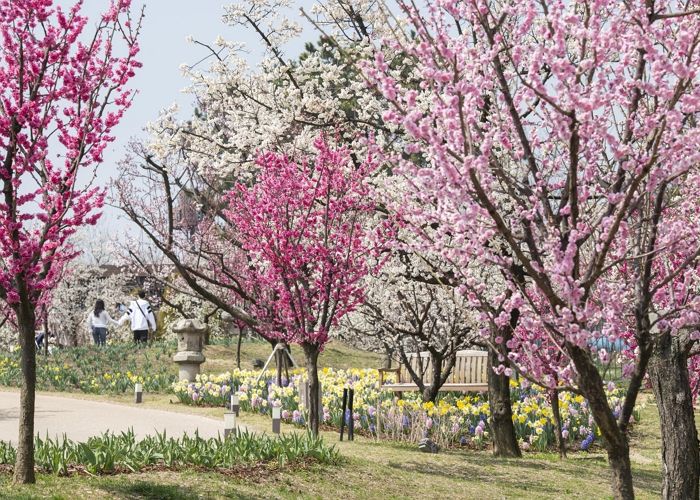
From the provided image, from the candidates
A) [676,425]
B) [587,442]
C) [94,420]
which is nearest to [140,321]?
[94,420]

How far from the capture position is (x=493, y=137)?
14.7 feet

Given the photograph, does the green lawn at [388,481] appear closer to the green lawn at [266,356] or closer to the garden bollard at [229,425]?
the garden bollard at [229,425]

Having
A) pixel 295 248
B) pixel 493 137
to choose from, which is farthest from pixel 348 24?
pixel 493 137

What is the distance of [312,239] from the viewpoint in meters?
10.2

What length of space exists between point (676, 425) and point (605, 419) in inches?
145

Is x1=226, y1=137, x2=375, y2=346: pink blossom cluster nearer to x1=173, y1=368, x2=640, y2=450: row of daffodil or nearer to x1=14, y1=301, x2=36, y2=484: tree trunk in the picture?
x1=173, y1=368, x2=640, y2=450: row of daffodil

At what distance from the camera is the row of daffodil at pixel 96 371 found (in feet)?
59.4

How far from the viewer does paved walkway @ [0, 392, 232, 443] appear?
1173 cm

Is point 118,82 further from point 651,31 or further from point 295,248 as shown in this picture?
point 651,31

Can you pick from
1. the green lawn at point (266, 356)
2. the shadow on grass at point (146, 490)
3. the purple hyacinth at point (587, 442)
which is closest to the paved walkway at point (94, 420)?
the shadow on grass at point (146, 490)

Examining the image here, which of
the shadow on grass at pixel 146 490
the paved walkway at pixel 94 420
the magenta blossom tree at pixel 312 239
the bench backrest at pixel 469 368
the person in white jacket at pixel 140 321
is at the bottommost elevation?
the paved walkway at pixel 94 420

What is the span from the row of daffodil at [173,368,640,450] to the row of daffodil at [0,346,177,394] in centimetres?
218

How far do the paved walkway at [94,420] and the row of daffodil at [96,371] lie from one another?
225cm

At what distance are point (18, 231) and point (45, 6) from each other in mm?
1910
